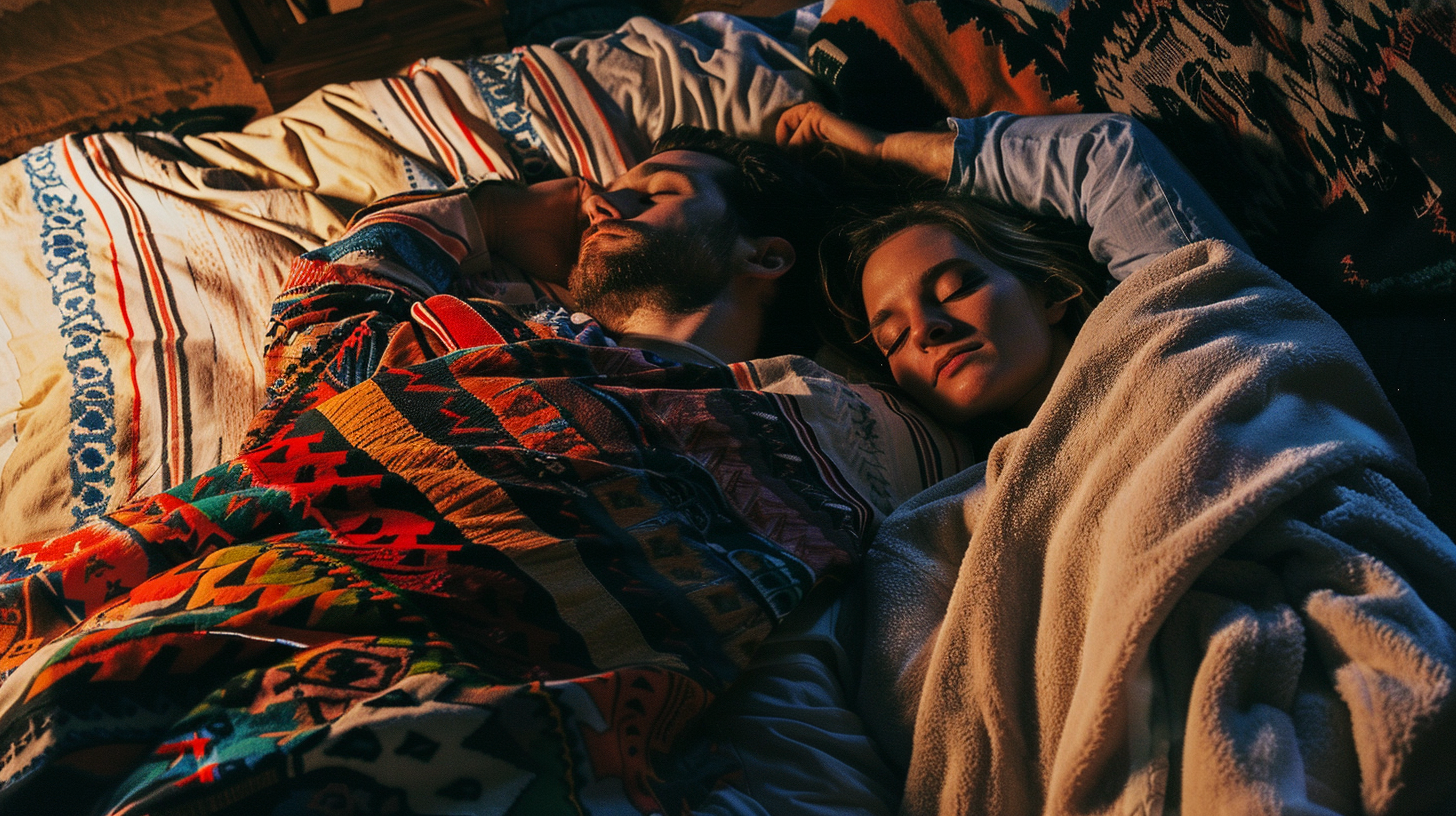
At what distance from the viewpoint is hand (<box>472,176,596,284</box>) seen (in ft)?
4.56

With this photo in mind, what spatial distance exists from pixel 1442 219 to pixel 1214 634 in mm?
518

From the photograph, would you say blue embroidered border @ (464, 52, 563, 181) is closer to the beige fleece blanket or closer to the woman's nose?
the woman's nose

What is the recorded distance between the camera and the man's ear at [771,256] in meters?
1.38

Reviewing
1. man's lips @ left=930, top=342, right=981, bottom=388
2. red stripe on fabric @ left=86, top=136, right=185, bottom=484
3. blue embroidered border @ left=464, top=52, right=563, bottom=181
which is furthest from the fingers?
red stripe on fabric @ left=86, top=136, right=185, bottom=484

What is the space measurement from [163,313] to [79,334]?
0.10 meters

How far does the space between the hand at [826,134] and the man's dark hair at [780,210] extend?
0.03m

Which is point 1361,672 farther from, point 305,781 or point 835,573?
point 305,781

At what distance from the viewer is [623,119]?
4.85ft

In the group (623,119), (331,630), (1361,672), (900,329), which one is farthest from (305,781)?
(623,119)

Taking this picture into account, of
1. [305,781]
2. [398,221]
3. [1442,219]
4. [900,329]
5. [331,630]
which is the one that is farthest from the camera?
[398,221]

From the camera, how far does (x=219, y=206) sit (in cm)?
141

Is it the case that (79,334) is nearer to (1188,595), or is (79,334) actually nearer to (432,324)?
(432,324)

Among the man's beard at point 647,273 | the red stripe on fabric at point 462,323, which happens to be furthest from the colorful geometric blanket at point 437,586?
the man's beard at point 647,273

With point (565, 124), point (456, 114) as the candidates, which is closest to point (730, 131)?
point (565, 124)
